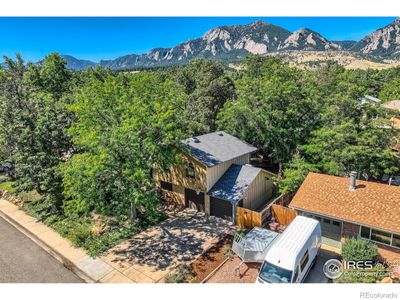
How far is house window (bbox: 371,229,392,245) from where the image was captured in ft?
47.9

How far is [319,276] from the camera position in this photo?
14.3 metres

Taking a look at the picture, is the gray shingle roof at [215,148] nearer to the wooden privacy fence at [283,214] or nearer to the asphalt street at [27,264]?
the wooden privacy fence at [283,214]

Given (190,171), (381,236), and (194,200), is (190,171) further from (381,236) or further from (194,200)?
Answer: (381,236)

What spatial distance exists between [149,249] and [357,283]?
11210 millimetres

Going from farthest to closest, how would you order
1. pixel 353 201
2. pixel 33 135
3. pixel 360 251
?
pixel 33 135 < pixel 353 201 < pixel 360 251

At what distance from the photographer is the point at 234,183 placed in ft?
67.8

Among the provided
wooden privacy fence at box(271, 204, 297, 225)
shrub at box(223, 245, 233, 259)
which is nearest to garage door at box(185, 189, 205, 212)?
shrub at box(223, 245, 233, 259)

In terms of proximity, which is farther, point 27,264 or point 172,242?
point 172,242

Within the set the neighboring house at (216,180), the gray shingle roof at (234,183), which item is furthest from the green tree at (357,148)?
the gray shingle roof at (234,183)

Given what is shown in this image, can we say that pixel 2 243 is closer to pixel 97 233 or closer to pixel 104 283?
pixel 97 233

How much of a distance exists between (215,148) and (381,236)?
12522 mm

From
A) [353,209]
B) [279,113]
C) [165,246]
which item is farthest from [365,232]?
[279,113]

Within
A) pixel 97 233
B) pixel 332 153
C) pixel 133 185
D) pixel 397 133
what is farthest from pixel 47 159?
pixel 397 133

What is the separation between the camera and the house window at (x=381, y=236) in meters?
14.6
